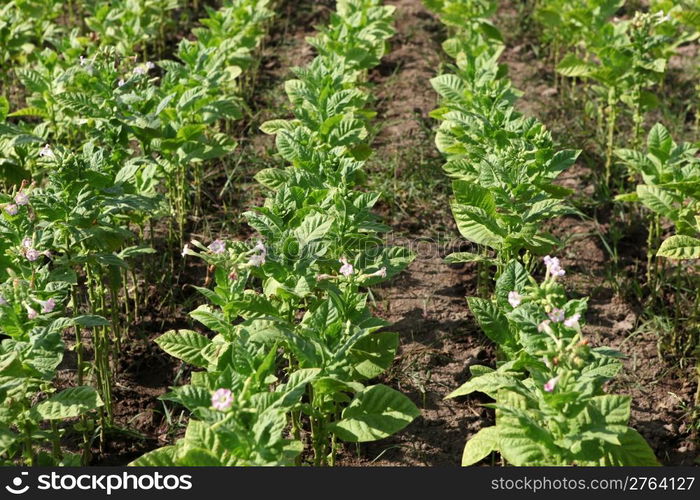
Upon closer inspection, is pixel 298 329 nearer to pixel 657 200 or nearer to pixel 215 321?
pixel 215 321

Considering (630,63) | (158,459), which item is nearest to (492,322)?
(158,459)

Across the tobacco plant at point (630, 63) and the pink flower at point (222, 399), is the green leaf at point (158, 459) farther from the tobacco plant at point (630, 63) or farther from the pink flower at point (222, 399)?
the tobacco plant at point (630, 63)

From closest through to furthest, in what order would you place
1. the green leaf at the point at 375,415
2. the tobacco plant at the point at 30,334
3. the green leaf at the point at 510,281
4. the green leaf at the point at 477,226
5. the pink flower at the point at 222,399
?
the pink flower at the point at 222,399 < the tobacco plant at the point at 30,334 < the green leaf at the point at 375,415 < the green leaf at the point at 510,281 < the green leaf at the point at 477,226

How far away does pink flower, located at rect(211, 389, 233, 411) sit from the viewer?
3.10 meters

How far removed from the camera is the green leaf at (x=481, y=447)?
3.58 meters

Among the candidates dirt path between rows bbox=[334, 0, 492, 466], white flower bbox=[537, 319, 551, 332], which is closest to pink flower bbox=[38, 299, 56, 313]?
dirt path between rows bbox=[334, 0, 492, 466]

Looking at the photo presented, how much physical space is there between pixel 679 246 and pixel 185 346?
2.14m

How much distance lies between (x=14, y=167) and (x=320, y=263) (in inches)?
63.7

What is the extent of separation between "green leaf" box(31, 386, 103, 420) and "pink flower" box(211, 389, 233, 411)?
0.68m

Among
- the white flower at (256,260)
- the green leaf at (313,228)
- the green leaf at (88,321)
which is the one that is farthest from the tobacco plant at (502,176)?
the green leaf at (88,321)

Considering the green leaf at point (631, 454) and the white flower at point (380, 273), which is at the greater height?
the white flower at point (380, 273)

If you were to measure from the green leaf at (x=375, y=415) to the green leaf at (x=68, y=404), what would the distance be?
87 cm

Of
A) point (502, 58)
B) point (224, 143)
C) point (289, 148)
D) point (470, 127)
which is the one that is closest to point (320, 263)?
point (289, 148)

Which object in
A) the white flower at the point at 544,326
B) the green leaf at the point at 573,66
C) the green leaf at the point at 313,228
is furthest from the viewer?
the green leaf at the point at 573,66
